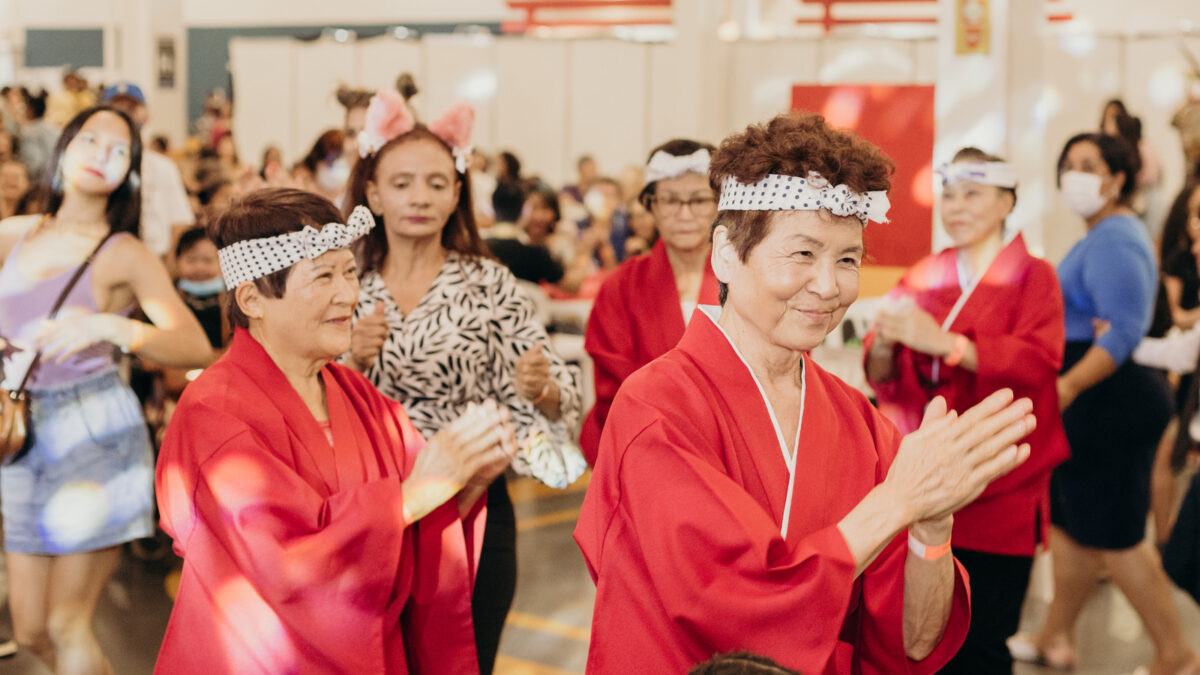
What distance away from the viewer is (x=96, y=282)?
2973 mm

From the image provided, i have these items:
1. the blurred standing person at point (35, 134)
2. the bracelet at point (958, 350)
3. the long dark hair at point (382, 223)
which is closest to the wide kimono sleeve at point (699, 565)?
the long dark hair at point (382, 223)

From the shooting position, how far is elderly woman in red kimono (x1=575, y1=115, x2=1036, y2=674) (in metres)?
1.62

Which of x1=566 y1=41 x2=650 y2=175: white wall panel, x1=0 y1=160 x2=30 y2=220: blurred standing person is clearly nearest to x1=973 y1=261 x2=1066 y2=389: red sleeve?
x1=0 y1=160 x2=30 y2=220: blurred standing person

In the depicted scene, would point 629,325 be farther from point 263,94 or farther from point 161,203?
point 263,94

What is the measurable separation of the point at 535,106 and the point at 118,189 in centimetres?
1052

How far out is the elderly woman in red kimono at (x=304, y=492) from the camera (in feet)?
6.34

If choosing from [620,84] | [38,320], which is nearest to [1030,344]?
[38,320]

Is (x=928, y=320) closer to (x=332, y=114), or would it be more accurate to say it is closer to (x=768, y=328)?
(x=768, y=328)

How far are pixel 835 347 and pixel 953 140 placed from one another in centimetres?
87

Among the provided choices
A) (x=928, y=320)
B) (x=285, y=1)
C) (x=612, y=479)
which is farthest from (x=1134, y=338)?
(x=285, y=1)

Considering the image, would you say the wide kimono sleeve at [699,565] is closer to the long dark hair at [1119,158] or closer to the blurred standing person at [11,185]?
the long dark hair at [1119,158]

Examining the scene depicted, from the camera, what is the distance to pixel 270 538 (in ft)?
6.24

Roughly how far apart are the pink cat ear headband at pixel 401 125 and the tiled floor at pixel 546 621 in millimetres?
1821

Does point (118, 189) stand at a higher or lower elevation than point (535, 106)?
lower
